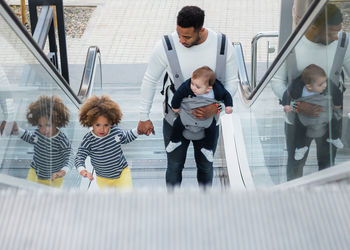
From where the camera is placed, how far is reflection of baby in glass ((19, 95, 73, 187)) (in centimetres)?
371

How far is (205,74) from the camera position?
12.1ft

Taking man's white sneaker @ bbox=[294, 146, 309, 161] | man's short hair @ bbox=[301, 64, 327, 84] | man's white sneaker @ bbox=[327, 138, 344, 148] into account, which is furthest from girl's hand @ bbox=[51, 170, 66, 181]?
man's white sneaker @ bbox=[327, 138, 344, 148]

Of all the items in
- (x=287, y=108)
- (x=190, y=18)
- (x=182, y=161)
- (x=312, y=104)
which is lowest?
(x=182, y=161)

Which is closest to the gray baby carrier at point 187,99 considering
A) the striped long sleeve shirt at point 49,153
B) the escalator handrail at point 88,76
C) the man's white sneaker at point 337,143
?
the striped long sleeve shirt at point 49,153

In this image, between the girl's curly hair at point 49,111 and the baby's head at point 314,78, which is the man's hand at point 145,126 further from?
the baby's head at point 314,78

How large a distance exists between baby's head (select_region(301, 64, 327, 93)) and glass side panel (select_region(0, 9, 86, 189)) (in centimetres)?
167

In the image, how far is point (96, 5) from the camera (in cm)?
1135

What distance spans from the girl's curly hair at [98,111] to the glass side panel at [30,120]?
0.72ft

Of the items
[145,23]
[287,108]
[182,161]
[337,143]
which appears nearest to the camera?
[337,143]

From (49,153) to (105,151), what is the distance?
43 centimetres

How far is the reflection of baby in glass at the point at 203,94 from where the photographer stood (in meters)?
3.72

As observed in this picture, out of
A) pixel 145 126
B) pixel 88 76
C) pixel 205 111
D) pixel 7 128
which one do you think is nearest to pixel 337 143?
pixel 205 111

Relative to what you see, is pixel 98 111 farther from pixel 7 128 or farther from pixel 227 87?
pixel 7 128

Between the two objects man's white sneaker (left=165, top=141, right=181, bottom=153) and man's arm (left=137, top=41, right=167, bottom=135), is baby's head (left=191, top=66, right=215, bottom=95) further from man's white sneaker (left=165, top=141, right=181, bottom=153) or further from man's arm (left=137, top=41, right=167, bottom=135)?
man's white sneaker (left=165, top=141, right=181, bottom=153)
